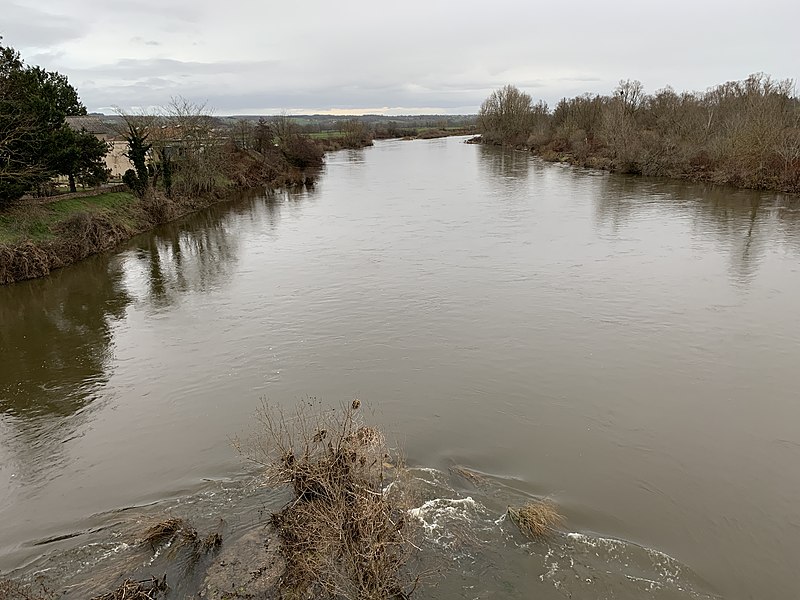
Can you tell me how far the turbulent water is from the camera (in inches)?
314

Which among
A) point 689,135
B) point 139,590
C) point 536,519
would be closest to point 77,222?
point 139,590

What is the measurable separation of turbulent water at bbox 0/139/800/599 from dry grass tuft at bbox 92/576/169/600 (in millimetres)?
340

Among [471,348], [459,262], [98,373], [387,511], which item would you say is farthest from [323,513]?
[459,262]

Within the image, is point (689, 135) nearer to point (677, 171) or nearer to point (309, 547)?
point (677, 171)

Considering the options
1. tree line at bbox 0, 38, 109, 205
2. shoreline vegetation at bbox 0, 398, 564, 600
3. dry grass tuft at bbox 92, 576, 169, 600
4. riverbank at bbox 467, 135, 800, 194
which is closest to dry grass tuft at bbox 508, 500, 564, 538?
shoreline vegetation at bbox 0, 398, 564, 600

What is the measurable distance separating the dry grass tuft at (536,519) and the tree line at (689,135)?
3420 centimetres

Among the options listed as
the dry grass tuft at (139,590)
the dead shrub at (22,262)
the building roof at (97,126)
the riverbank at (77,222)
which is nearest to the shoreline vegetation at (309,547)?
the dry grass tuft at (139,590)

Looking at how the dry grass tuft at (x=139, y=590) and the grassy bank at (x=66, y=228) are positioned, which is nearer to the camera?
the dry grass tuft at (x=139, y=590)

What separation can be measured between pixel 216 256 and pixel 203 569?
19.5 meters

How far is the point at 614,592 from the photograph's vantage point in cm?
712

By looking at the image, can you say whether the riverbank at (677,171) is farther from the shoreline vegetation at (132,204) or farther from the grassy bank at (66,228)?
the grassy bank at (66,228)

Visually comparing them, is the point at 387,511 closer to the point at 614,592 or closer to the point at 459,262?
the point at 614,592

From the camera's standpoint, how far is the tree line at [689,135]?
114 feet

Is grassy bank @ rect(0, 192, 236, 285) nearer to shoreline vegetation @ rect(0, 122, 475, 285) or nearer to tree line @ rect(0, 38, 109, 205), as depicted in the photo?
shoreline vegetation @ rect(0, 122, 475, 285)
